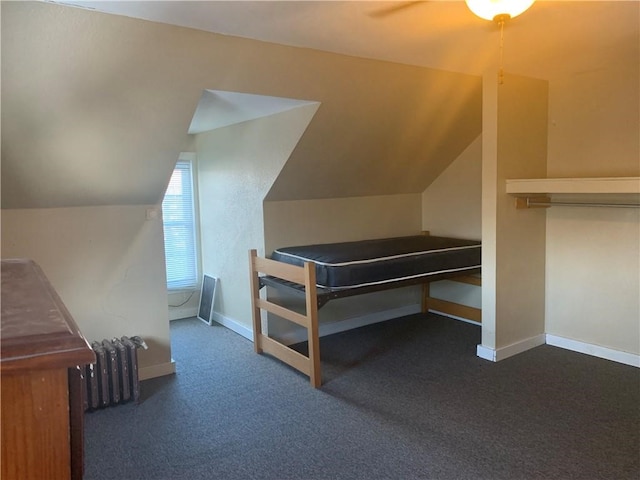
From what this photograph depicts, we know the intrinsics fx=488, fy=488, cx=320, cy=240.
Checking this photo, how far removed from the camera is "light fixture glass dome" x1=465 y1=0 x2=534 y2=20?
1.90 meters

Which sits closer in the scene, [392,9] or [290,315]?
[392,9]

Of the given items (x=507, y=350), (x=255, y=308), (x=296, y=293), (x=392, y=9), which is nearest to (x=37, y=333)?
(x=392, y=9)

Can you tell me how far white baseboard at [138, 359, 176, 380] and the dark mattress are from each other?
1206mm

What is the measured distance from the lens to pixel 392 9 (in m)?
2.39

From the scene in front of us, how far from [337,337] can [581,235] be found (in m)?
2.18

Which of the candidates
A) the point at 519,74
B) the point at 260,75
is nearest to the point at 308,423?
the point at 260,75

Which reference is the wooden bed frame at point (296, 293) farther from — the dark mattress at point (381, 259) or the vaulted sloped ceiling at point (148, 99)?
the vaulted sloped ceiling at point (148, 99)

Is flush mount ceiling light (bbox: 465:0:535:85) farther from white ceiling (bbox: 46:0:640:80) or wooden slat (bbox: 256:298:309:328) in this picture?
wooden slat (bbox: 256:298:309:328)

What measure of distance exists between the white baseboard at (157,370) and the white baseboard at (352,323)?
0.98m

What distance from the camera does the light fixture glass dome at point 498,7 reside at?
6.23 ft

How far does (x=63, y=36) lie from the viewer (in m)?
2.27

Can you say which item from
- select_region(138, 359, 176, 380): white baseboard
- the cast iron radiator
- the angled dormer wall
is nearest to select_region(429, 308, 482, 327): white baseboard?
the angled dormer wall

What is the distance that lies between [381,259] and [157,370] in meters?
1.86

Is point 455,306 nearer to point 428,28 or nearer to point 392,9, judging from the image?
point 428,28
